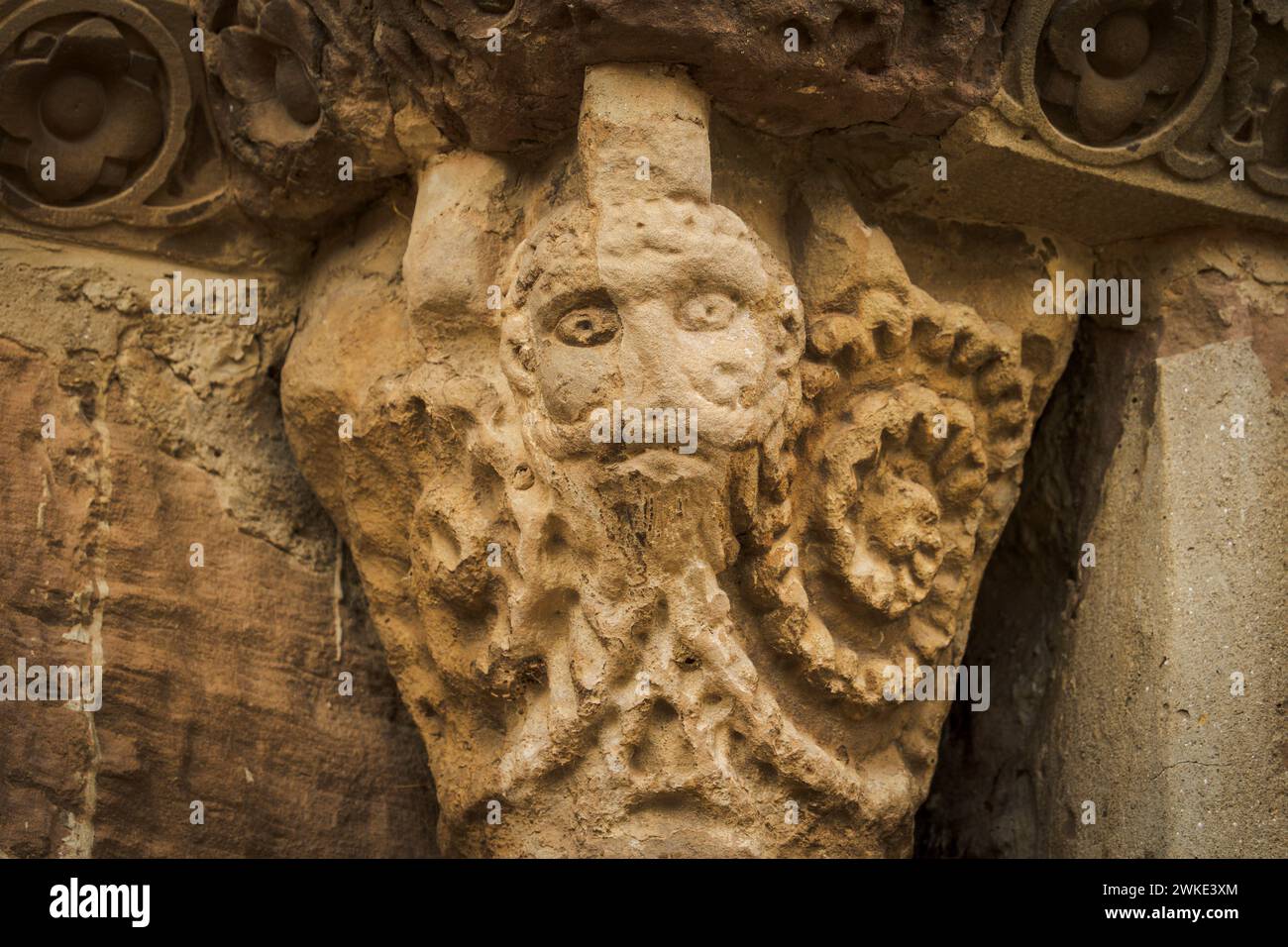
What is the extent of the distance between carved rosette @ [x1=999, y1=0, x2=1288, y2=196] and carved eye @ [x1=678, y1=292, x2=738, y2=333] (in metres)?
0.54

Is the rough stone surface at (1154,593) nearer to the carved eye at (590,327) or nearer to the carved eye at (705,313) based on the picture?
the carved eye at (705,313)

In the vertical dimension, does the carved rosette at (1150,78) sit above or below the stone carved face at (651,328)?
above

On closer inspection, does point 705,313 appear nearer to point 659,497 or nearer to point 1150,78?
point 659,497

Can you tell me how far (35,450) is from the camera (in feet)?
8.97

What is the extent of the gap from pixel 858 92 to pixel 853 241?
8.8 inches

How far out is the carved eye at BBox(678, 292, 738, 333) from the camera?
2.37m

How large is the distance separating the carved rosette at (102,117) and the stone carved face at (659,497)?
308 mm

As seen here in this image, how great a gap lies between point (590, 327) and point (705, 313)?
0.14 m

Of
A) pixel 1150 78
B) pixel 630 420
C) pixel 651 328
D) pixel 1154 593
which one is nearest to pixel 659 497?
pixel 630 420

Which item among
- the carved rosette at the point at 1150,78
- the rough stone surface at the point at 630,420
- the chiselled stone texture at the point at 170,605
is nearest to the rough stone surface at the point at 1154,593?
the rough stone surface at the point at 630,420

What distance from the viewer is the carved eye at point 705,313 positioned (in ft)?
7.76
